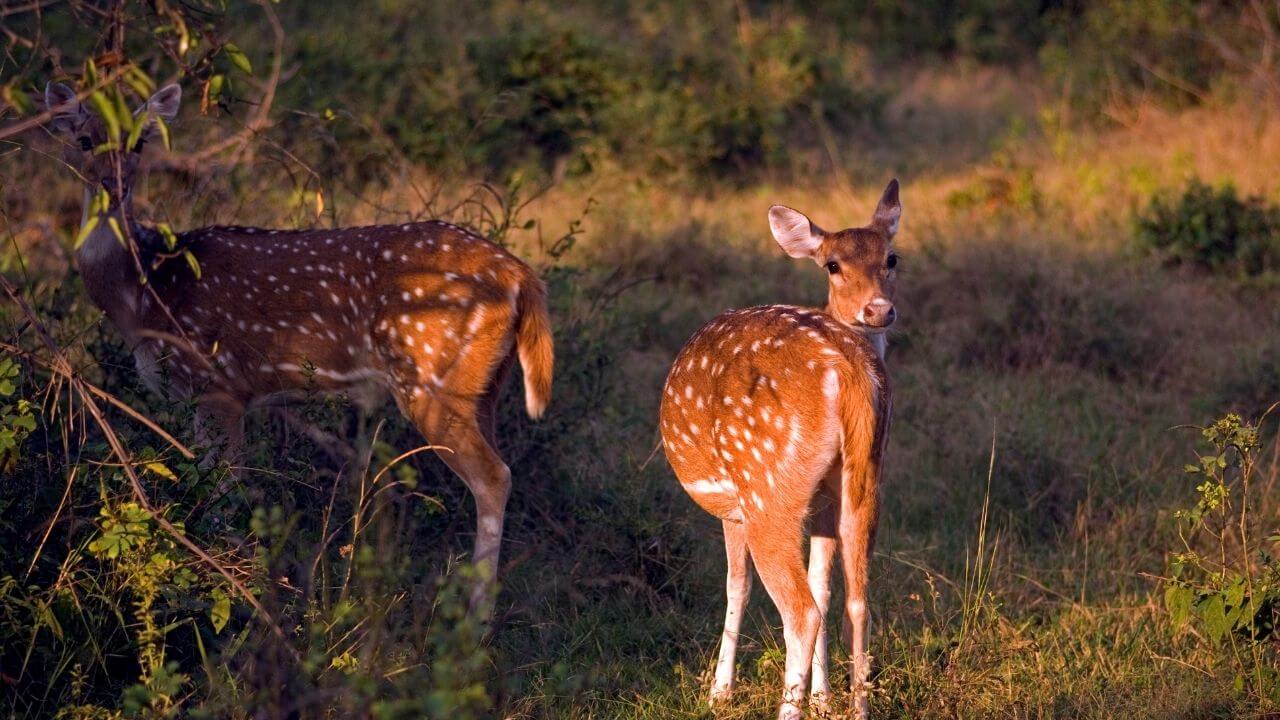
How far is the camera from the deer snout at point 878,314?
5180mm

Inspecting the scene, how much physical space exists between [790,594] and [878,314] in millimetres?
1334

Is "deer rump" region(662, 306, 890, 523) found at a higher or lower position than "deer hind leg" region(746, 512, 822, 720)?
higher

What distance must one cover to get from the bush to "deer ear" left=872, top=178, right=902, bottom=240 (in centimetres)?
440

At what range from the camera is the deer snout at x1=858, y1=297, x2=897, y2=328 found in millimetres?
5180

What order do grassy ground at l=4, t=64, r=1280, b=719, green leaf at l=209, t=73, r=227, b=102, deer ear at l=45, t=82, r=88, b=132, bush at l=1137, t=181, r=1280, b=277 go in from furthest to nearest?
bush at l=1137, t=181, r=1280, b=277 → deer ear at l=45, t=82, r=88, b=132 → grassy ground at l=4, t=64, r=1280, b=719 → green leaf at l=209, t=73, r=227, b=102

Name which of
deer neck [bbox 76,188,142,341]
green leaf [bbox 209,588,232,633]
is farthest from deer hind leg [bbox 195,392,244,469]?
green leaf [bbox 209,588,232,633]

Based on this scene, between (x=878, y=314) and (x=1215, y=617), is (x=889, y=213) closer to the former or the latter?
(x=878, y=314)

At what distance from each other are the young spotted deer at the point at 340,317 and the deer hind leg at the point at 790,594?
1.50 m

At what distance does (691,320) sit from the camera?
8477 millimetres

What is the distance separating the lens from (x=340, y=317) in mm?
5781

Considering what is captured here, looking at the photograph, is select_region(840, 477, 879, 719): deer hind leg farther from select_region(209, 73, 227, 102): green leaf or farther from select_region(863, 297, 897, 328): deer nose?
select_region(209, 73, 227, 102): green leaf

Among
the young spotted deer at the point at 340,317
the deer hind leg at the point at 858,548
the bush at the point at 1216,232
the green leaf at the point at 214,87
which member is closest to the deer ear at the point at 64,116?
the young spotted deer at the point at 340,317

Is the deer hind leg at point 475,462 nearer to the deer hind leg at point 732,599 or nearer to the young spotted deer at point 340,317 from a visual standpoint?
the young spotted deer at point 340,317

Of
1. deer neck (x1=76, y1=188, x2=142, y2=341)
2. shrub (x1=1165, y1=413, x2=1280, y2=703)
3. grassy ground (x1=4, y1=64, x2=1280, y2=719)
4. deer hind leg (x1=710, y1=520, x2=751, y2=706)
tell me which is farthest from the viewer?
deer neck (x1=76, y1=188, x2=142, y2=341)
